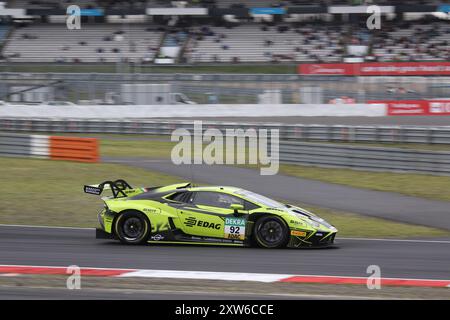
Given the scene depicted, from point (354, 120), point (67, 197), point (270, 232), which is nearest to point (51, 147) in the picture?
point (67, 197)

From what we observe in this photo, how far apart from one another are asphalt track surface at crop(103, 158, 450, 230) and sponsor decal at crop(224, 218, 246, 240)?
392 centimetres

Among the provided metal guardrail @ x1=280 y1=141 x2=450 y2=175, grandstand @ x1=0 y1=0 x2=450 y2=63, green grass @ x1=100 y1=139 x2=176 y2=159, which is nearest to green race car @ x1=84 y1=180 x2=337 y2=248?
metal guardrail @ x1=280 y1=141 x2=450 y2=175

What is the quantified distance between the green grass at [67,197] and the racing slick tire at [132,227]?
2690 millimetres

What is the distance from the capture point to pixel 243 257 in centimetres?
1110

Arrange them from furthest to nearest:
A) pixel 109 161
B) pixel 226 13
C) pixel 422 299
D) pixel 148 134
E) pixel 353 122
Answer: pixel 226 13
pixel 353 122
pixel 148 134
pixel 109 161
pixel 422 299

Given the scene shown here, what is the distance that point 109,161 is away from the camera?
24.4m

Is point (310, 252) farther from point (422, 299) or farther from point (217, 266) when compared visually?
point (422, 299)

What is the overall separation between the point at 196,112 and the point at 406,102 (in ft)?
34.9

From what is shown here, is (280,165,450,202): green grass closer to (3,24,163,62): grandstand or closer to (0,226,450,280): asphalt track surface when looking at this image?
(0,226,450,280): asphalt track surface

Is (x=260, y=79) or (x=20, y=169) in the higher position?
(x=260, y=79)

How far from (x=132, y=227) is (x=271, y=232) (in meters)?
2.22

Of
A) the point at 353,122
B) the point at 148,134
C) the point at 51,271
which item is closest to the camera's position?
the point at 51,271

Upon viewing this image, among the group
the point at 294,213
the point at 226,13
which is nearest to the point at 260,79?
the point at 226,13

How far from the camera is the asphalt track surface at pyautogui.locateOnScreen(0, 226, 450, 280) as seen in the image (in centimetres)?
1040
